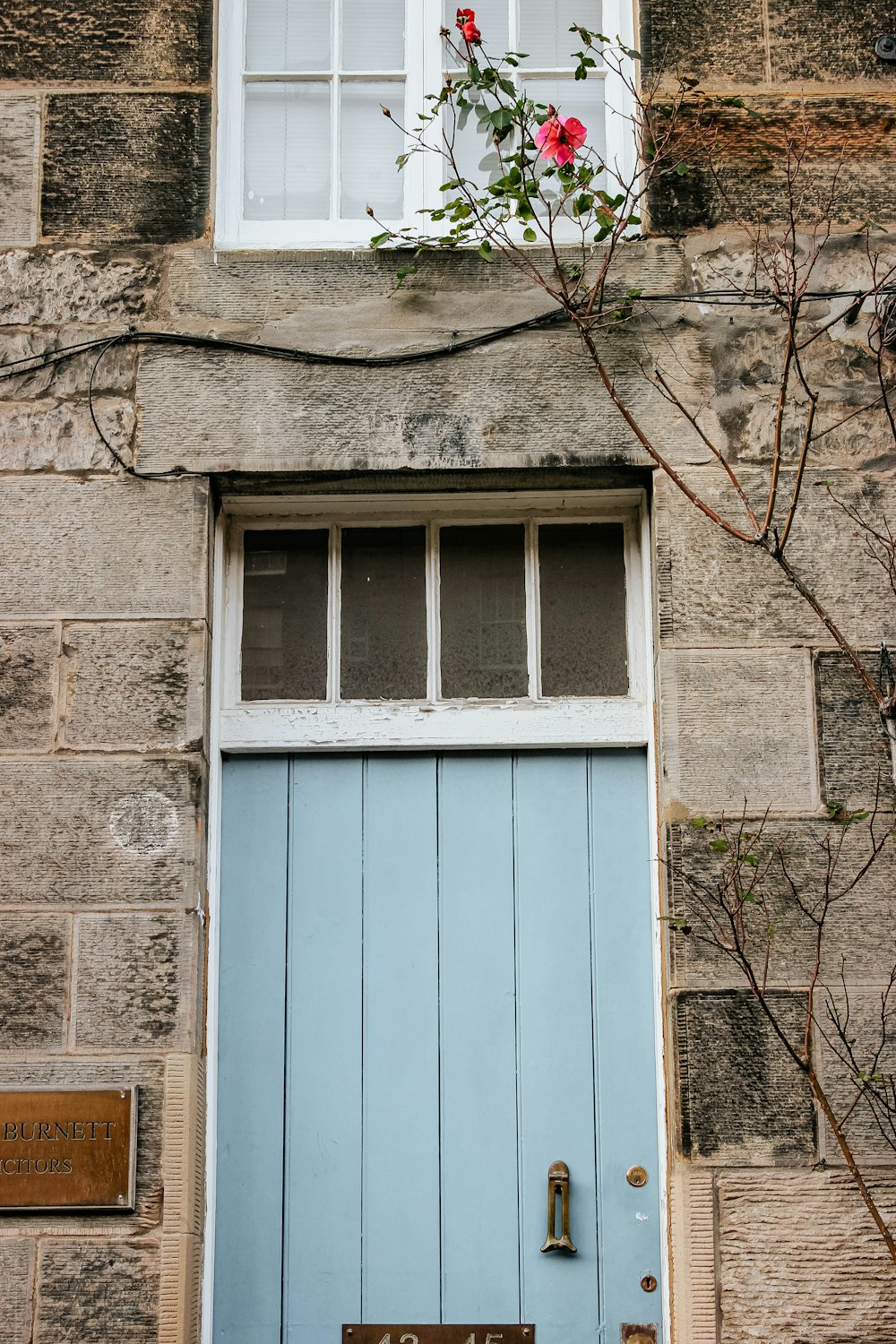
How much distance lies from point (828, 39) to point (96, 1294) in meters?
3.75

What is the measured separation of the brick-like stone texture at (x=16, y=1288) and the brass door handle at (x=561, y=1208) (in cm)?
122

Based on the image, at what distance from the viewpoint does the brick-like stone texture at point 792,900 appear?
12.3ft

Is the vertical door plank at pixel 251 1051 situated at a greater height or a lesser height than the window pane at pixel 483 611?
lesser

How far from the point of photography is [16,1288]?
3646 millimetres

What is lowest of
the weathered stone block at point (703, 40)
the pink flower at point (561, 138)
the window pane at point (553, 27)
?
the pink flower at point (561, 138)

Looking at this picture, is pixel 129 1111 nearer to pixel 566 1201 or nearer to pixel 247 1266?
pixel 247 1266

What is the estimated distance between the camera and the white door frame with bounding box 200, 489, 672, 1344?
3.96m

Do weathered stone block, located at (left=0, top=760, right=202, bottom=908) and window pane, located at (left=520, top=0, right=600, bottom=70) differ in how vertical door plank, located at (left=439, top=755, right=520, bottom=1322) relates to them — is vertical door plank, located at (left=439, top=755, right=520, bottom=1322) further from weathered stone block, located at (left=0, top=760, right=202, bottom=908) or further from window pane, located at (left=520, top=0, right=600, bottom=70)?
window pane, located at (left=520, top=0, right=600, bottom=70)

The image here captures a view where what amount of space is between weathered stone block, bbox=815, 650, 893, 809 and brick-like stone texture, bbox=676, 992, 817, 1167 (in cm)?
54

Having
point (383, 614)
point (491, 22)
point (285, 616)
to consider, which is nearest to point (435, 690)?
point (383, 614)

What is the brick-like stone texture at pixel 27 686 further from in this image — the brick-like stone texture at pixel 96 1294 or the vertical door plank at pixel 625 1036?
the vertical door plank at pixel 625 1036

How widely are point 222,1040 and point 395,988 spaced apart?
17.8 inches

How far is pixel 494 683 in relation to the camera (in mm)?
4160

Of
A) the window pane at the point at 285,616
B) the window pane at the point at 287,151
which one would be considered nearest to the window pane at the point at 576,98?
the window pane at the point at 287,151
